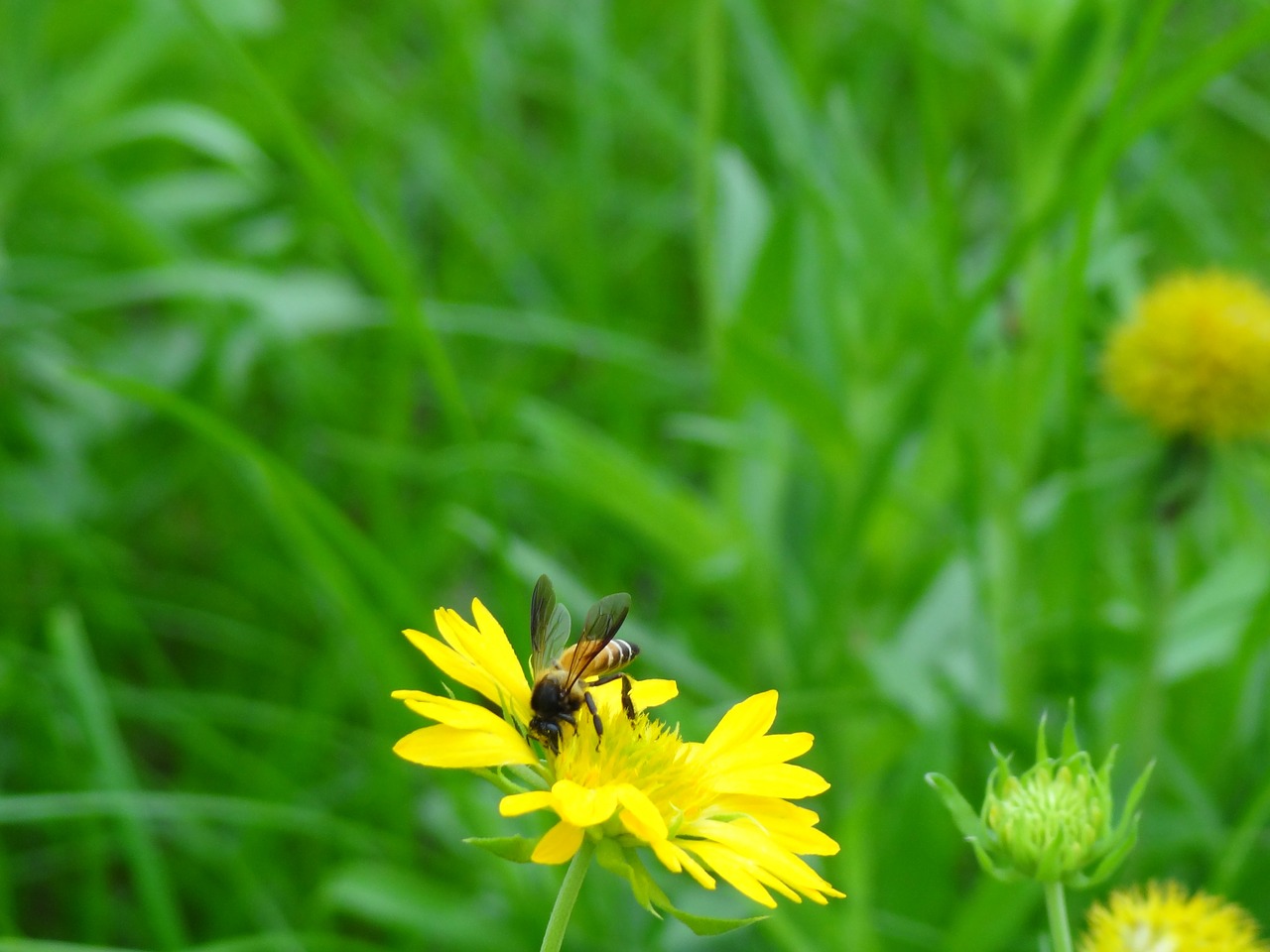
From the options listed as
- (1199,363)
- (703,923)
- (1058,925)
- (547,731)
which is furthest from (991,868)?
(1199,363)

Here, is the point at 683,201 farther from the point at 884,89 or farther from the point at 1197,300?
the point at 1197,300

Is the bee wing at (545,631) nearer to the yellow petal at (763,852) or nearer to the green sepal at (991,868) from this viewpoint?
the yellow petal at (763,852)

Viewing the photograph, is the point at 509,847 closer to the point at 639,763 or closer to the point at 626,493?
the point at 639,763

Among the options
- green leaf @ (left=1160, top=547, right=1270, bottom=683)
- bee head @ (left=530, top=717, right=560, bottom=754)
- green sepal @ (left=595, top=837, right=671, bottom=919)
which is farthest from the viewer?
green leaf @ (left=1160, top=547, right=1270, bottom=683)

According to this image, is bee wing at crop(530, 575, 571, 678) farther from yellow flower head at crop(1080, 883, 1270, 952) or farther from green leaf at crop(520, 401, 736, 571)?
green leaf at crop(520, 401, 736, 571)

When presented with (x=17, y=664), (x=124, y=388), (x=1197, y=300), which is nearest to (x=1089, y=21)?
(x=1197, y=300)

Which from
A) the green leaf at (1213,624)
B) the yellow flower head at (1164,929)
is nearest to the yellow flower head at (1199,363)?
the green leaf at (1213,624)

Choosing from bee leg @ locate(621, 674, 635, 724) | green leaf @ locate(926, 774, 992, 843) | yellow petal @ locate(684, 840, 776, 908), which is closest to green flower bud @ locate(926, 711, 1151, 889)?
green leaf @ locate(926, 774, 992, 843)
